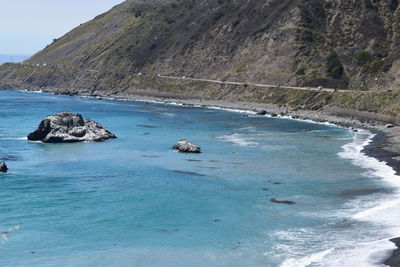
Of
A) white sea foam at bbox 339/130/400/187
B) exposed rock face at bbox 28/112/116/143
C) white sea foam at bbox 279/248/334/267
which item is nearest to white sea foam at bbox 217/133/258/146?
white sea foam at bbox 339/130/400/187

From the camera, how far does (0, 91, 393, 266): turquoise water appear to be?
40.3 m

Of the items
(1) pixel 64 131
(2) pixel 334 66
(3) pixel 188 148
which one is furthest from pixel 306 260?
(2) pixel 334 66

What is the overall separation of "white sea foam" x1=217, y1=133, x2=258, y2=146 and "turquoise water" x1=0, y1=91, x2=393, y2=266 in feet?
2.13

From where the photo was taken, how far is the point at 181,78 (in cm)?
19950

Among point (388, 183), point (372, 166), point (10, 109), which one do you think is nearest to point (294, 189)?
point (388, 183)

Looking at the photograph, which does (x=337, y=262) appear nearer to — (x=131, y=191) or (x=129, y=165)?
(x=131, y=191)

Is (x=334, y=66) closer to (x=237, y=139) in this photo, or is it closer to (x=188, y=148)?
(x=237, y=139)

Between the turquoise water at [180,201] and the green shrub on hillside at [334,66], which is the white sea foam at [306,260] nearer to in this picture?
the turquoise water at [180,201]

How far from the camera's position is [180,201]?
54.1 m

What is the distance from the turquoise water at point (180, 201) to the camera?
40344 millimetres

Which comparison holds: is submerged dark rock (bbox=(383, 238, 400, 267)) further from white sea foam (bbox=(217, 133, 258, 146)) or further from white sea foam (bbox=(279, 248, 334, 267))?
white sea foam (bbox=(217, 133, 258, 146))

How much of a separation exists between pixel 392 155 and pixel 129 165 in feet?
107

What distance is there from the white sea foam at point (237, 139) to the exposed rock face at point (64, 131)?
66.7ft

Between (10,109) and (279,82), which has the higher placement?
(279,82)
